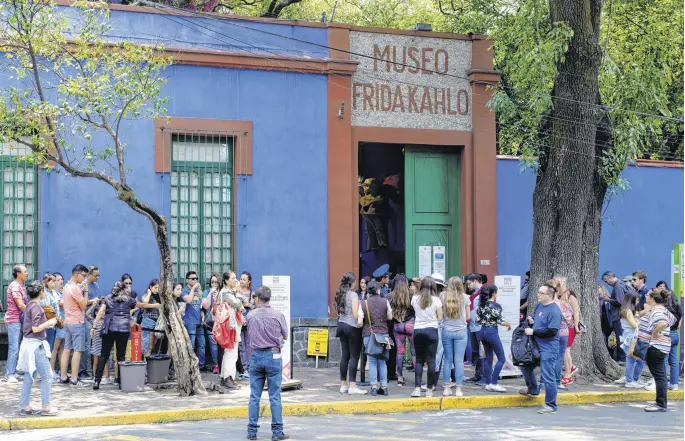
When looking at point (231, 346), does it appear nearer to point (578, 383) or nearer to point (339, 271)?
point (339, 271)

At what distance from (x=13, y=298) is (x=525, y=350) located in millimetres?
7610

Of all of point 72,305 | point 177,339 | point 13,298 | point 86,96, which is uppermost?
point 86,96

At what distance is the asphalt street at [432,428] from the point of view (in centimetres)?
1040

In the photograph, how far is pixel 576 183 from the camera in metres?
15.2

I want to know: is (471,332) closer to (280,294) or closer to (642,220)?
(280,294)

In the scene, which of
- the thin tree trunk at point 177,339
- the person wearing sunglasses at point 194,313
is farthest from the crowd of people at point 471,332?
the person wearing sunglasses at point 194,313

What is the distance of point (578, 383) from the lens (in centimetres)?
1477

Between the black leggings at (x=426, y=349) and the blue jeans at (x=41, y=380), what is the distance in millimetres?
4967

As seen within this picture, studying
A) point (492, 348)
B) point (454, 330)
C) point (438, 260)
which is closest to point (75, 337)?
point (454, 330)

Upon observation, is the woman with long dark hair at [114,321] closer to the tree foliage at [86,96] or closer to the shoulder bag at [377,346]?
the tree foliage at [86,96]

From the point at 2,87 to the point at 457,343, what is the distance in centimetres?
872

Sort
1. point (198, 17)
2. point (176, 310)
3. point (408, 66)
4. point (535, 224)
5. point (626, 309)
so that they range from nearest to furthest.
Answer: point (176, 310)
point (626, 309)
point (535, 224)
point (198, 17)
point (408, 66)

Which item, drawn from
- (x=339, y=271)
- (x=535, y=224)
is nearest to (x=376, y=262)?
(x=339, y=271)

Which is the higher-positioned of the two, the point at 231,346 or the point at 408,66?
the point at 408,66
